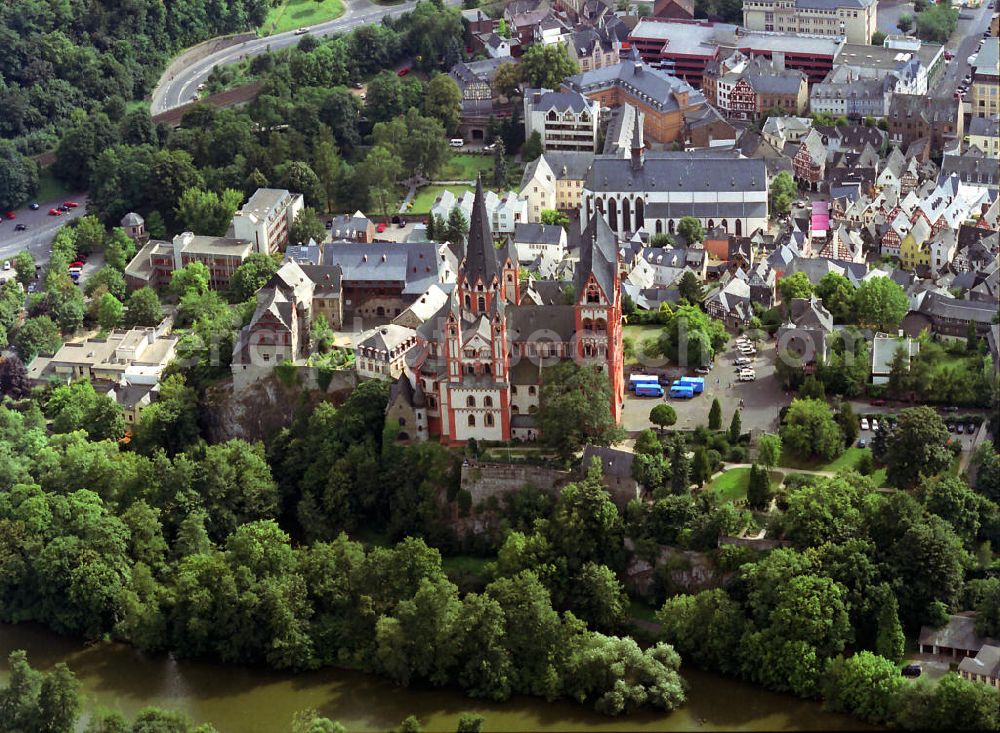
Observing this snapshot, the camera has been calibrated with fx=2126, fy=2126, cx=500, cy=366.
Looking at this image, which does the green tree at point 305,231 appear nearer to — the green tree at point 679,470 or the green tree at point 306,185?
the green tree at point 306,185

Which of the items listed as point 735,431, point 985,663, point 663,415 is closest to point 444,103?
point 663,415

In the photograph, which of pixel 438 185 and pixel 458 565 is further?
pixel 438 185

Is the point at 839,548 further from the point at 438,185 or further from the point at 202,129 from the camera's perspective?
the point at 202,129

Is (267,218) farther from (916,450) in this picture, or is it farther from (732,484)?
(916,450)

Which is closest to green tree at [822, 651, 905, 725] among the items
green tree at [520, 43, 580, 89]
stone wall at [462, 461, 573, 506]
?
stone wall at [462, 461, 573, 506]

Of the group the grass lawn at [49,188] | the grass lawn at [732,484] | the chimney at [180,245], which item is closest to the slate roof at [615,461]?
the grass lawn at [732,484]

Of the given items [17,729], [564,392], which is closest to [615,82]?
[564,392]
